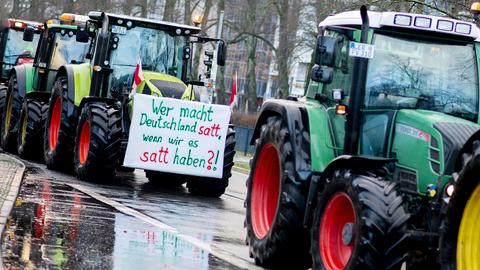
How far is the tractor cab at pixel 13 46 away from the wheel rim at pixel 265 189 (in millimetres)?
17044

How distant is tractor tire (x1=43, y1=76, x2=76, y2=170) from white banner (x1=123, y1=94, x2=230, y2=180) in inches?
96.8

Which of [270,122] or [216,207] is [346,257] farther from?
[216,207]

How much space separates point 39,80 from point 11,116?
1.11m

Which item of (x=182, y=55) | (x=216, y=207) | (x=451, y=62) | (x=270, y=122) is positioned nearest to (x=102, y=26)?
(x=182, y=55)

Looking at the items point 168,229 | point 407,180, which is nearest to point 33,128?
point 168,229

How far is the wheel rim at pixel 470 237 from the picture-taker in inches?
312

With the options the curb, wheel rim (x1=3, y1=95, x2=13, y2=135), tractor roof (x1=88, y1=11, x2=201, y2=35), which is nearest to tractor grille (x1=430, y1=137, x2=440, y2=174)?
the curb

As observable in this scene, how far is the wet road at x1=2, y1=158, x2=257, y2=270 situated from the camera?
998cm

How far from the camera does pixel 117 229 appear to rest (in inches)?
480

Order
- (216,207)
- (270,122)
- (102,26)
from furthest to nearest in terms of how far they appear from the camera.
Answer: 1. (102,26)
2. (216,207)
3. (270,122)

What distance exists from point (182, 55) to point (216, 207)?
159 inches

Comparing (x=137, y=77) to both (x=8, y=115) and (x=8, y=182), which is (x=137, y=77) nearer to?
(x=8, y=182)

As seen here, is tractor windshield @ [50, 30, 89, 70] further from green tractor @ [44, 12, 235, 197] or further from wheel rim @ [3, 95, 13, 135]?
green tractor @ [44, 12, 235, 197]

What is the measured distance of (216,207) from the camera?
1672cm
